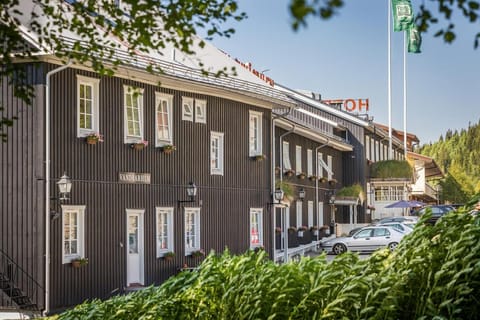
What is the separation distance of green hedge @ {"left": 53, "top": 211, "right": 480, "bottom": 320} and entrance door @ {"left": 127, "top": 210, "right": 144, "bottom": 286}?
50.7 feet

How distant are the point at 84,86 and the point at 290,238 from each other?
18413 mm

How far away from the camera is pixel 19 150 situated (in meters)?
21.5

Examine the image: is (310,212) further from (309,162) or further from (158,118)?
(158,118)

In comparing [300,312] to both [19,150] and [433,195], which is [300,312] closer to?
[19,150]

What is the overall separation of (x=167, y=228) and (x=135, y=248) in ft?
5.78

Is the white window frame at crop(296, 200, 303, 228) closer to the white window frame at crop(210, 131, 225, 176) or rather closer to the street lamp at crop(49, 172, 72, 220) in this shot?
the white window frame at crop(210, 131, 225, 176)

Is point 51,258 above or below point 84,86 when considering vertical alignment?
below

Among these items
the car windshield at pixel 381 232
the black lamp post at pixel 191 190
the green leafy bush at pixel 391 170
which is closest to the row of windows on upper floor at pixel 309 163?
the car windshield at pixel 381 232

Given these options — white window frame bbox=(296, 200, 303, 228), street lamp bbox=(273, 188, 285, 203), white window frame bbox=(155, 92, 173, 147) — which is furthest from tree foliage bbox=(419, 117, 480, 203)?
white window frame bbox=(155, 92, 173, 147)

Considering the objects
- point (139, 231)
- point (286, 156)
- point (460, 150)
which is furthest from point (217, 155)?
point (460, 150)

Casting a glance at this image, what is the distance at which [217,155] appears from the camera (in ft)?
95.6

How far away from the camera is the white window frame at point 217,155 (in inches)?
1130

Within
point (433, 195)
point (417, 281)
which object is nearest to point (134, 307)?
point (417, 281)

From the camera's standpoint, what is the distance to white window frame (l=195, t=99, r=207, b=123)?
27922mm
